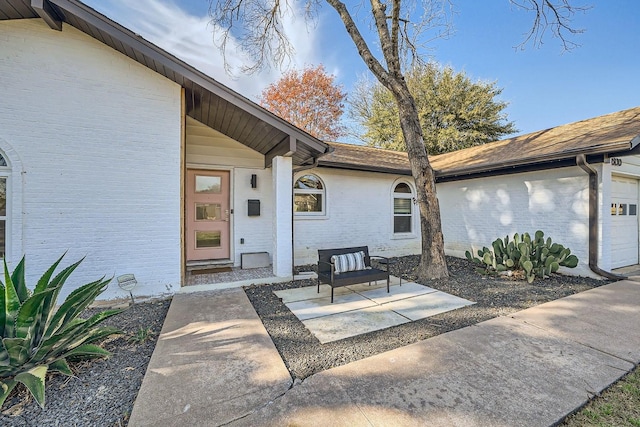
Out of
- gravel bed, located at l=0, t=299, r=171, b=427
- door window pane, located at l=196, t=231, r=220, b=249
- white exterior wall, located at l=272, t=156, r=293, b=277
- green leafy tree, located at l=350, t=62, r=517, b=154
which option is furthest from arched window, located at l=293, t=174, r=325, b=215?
green leafy tree, located at l=350, t=62, r=517, b=154

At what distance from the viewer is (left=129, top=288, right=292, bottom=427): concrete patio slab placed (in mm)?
2055

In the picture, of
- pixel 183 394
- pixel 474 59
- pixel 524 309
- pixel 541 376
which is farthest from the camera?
pixel 474 59

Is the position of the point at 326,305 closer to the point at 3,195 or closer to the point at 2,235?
the point at 2,235

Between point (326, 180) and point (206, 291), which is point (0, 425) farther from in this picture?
point (326, 180)

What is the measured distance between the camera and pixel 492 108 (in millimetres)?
17984

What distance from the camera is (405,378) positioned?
246 cm

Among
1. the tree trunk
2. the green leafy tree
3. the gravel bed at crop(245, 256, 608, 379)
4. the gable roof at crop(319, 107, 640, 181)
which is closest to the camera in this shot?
the gravel bed at crop(245, 256, 608, 379)

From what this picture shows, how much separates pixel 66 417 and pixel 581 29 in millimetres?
11536

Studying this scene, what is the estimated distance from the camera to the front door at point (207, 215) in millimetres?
6531

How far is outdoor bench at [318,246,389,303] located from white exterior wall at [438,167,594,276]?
15.7ft

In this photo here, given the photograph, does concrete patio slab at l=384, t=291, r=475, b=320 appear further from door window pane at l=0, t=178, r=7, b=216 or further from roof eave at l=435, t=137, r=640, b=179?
door window pane at l=0, t=178, r=7, b=216

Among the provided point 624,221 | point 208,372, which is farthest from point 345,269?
point 624,221

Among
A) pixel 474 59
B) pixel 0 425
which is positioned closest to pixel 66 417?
pixel 0 425

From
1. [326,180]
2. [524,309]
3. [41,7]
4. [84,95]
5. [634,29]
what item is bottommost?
[524,309]
